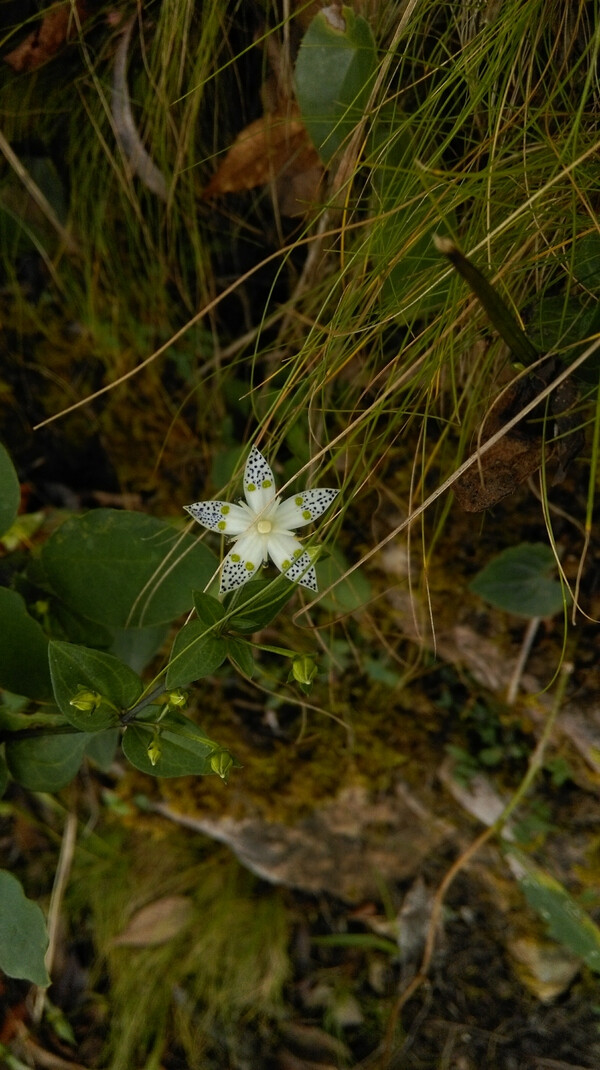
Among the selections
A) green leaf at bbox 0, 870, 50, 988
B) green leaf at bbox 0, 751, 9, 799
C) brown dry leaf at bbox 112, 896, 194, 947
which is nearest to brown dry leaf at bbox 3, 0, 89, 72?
green leaf at bbox 0, 751, 9, 799

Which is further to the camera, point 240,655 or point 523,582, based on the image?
point 523,582

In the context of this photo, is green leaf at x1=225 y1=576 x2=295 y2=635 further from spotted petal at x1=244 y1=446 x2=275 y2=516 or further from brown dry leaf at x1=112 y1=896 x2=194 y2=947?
brown dry leaf at x1=112 y1=896 x2=194 y2=947

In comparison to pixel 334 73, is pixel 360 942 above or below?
below

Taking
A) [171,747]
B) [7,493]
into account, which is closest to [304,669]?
[171,747]

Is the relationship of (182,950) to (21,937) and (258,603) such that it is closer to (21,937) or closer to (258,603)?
(21,937)

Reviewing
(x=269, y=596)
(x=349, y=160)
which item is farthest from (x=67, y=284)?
(x=269, y=596)

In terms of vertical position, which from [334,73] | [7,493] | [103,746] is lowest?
[103,746]

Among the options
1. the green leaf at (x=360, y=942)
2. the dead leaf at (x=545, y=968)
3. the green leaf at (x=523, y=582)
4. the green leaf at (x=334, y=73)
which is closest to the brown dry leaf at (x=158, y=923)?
the green leaf at (x=360, y=942)
